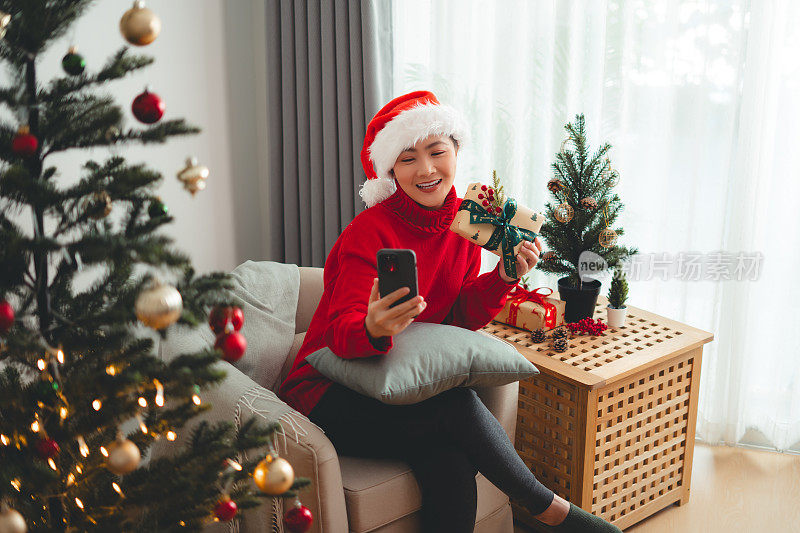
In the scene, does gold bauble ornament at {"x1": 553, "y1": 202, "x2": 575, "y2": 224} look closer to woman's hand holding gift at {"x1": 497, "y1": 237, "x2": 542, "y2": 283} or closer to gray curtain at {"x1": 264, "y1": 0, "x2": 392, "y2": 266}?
woman's hand holding gift at {"x1": 497, "y1": 237, "x2": 542, "y2": 283}

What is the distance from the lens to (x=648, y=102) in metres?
2.15

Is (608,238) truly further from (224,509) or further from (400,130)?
(224,509)

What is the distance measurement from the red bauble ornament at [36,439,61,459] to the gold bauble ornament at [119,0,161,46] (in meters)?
0.50

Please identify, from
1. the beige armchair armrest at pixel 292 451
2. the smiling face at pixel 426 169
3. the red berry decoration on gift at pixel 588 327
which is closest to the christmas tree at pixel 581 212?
the red berry decoration on gift at pixel 588 327

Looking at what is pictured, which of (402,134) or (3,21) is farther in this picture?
(402,134)

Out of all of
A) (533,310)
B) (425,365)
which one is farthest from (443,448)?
(533,310)

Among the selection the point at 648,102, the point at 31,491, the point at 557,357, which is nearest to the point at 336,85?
the point at 648,102

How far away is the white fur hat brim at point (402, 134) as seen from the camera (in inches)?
62.4

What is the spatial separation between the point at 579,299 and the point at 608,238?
20 cm

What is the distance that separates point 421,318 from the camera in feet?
5.60

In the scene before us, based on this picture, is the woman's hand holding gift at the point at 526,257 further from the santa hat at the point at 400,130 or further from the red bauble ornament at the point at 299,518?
the red bauble ornament at the point at 299,518

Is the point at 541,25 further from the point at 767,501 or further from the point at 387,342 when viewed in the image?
the point at 767,501

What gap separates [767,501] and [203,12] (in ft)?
8.53

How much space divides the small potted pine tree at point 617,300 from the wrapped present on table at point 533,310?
139 mm
